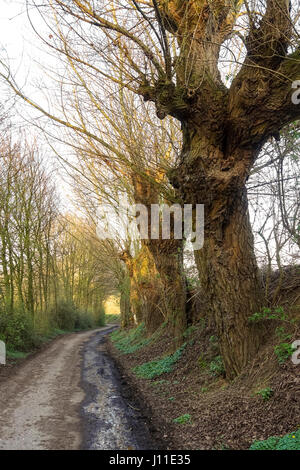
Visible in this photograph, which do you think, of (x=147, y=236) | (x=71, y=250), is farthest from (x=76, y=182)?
(x=71, y=250)

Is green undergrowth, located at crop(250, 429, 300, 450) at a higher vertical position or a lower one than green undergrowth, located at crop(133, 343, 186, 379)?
higher

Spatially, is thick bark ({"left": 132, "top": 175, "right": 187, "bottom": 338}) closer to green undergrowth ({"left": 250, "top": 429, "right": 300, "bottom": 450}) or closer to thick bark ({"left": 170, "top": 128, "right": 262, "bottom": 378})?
thick bark ({"left": 170, "top": 128, "right": 262, "bottom": 378})

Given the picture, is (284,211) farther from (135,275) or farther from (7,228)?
(7,228)

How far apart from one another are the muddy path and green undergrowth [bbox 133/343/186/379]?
63cm

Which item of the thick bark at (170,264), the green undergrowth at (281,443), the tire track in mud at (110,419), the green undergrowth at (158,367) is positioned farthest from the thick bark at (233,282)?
the thick bark at (170,264)

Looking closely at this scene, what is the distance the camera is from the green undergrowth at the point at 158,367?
322 inches

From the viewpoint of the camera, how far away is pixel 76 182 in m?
12.1

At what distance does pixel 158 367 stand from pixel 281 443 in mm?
5360

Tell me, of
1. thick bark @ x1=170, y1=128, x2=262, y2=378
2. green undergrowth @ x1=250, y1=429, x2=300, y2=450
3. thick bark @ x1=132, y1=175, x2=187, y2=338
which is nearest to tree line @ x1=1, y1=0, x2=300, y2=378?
thick bark @ x1=170, y1=128, x2=262, y2=378

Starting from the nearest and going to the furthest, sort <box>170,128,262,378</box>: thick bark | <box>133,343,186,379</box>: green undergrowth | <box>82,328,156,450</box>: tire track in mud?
1. <box>82,328,156,450</box>: tire track in mud
2. <box>170,128,262,378</box>: thick bark
3. <box>133,343,186,379</box>: green undergrowth

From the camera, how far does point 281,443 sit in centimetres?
349

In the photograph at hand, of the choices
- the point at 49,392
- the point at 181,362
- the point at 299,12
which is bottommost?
the point at 49,392

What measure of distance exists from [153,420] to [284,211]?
12.4 ft

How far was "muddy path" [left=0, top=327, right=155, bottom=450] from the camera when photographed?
4.54 m
